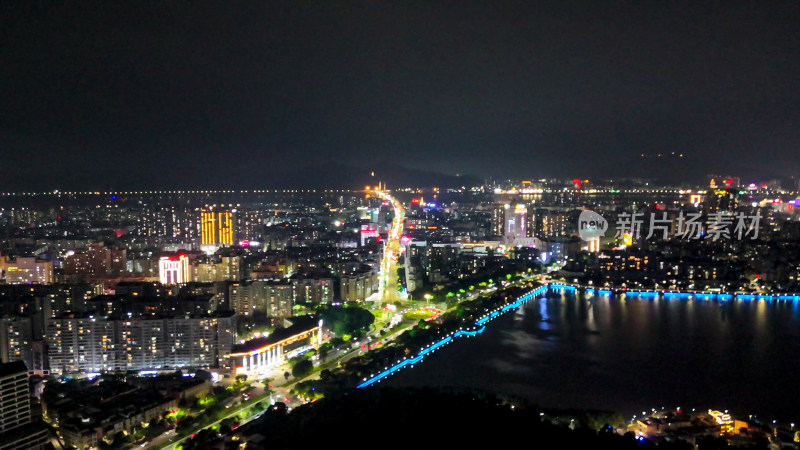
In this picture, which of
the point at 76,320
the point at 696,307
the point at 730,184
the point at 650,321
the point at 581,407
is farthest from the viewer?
the point at 730,184

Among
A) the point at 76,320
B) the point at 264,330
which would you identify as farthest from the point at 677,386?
the point at 76,320

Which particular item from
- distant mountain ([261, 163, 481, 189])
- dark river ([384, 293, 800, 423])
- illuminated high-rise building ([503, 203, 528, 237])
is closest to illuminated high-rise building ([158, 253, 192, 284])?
dark river ([384, 293, 800, 423])

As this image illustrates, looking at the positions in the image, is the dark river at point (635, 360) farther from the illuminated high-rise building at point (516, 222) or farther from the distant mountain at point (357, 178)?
the distant mountain at point (357, 178)

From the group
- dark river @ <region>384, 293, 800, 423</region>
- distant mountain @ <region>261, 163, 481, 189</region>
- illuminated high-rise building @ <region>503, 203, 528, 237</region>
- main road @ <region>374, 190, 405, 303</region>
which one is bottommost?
dark river @ <region>384, 293, 800, 423</region>

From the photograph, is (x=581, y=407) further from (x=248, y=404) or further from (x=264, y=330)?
(x=264, y=330)

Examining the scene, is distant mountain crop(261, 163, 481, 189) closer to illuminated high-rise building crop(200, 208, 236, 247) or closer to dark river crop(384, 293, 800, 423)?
illuminated high-rise building crop(200, 208, 236, 247)

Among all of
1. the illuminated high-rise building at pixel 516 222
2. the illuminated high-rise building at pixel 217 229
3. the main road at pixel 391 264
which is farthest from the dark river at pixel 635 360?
the illuminated high-rise building at pixel 217 229

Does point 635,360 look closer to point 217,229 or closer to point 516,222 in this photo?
point 516,222
